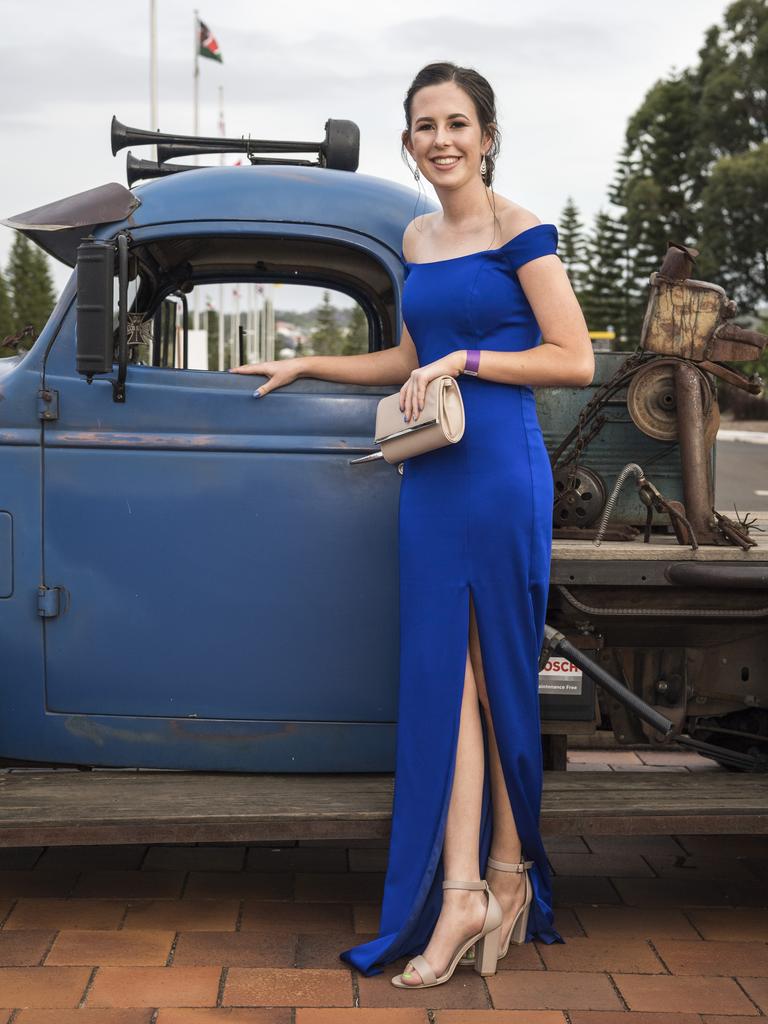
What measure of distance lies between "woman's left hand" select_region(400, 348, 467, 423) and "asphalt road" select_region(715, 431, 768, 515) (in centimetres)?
512

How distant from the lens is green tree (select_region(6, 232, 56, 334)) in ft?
288

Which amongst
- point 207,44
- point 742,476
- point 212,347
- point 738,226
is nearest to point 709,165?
point 738,226

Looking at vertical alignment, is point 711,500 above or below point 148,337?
Answer: below

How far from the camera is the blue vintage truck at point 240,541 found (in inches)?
145

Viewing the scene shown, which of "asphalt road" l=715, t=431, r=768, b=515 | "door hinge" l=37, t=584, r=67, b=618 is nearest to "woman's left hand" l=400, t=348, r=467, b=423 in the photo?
"door hinge" l=37, t=584, r=67, b=618

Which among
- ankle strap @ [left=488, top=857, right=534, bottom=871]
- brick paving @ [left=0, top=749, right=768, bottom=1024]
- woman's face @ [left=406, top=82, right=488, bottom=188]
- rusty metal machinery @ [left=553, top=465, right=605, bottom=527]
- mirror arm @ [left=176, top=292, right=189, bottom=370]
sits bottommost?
brick paving @ [left=0, top=749, right=768, bottom=1024]

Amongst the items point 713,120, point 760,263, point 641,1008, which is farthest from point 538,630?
point 713,120

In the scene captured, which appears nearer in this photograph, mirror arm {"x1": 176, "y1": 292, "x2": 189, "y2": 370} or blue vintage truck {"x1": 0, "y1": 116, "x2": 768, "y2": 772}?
blue vintage truck {"x1": 0, "y1": 116, "x2": 768, "y2": 772}

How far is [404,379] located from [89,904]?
1.84 metres

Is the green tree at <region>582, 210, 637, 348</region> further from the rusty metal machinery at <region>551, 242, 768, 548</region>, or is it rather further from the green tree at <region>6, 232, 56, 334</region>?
the rusty metal machinery at <region>551, 242, 768, 548</region>

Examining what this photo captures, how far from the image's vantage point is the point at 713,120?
5109cm

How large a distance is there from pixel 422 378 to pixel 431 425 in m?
0.12

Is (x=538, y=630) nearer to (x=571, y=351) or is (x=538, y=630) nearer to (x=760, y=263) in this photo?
(x=571, y=351)

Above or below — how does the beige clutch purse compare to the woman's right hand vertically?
below
